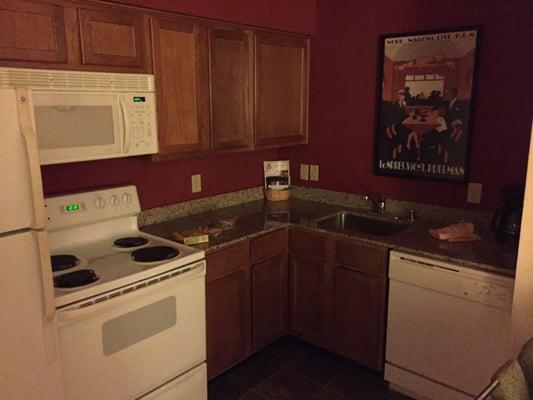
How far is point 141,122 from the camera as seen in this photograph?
7.70 ft

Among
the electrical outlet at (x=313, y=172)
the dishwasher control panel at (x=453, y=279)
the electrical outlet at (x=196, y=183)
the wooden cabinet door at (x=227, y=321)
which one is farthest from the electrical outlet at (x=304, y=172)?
the dishwasher control panel at (x=453, y=279)

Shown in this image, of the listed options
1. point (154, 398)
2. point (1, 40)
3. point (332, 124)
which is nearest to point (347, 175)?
point (332, 124)

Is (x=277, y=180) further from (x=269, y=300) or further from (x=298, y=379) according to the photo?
(x=298, y=379)

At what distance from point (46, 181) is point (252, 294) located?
1325mm

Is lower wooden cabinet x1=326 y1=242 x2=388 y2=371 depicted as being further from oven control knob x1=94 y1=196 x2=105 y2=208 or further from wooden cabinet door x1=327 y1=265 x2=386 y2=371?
oven control knob x1=94 y1=196 x2=105 y2=208

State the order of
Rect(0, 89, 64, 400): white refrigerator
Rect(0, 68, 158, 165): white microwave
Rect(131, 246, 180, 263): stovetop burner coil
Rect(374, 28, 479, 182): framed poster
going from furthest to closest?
1. Rect(374, 28, 479, 182): framed poster
2. Rect(131, 246, 180, 263): stovetop burner coil
3. Rect(0, 68, 158, 165): white microwave
4. Rect(0, 89, 64, 400): white refrigerator

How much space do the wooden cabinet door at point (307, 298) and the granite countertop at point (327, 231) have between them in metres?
0.26

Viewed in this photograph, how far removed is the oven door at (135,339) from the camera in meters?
1.87

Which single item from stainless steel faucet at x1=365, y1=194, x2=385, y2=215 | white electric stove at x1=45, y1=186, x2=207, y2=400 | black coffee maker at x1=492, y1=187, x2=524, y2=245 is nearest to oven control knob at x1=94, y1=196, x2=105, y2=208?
white electric stove at x1=45, y1=186, x2=207, y2=400

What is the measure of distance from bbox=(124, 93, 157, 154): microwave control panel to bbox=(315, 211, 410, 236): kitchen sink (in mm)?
1173

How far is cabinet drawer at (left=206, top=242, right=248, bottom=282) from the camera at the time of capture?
2514mm

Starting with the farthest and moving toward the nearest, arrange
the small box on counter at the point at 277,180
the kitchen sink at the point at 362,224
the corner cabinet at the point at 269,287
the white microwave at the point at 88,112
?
the small box on counter at the point at 277,180
the kitchen sink at the point at 362,224
the corner cabinet at the point at 269,287
the white microwave at the point at 88,112

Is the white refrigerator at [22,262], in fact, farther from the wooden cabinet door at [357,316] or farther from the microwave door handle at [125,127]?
the wooden cabinet door at [357,316]

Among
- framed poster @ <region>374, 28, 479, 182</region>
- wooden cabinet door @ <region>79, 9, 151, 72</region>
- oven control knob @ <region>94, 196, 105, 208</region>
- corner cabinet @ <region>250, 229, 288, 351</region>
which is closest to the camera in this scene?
wooden cabinet door @ <region>79, 9, 151, 72</region>
